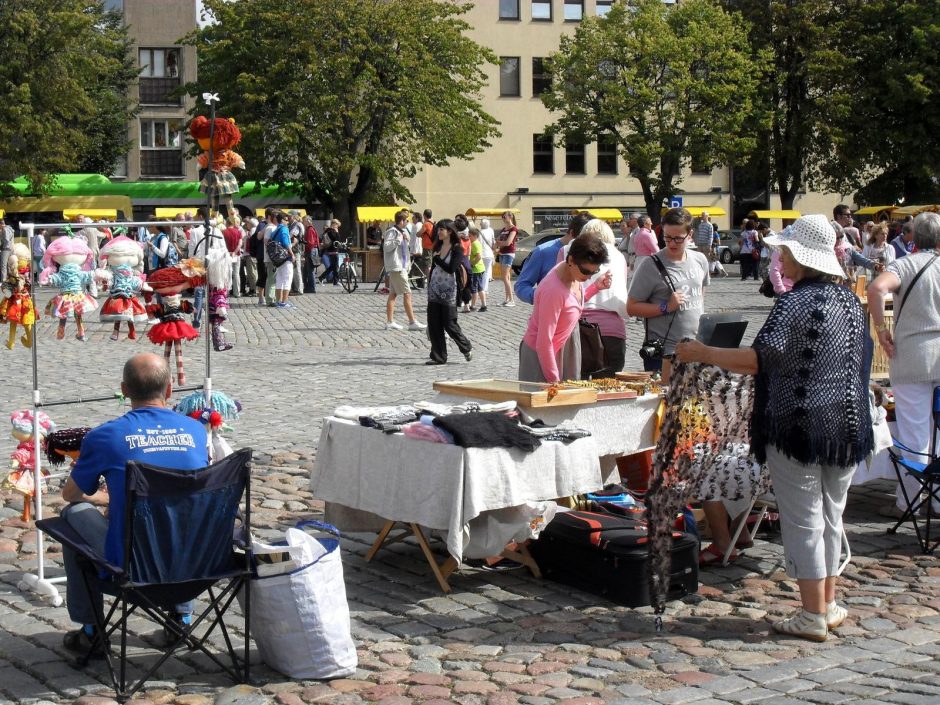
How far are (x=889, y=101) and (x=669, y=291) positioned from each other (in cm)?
4776

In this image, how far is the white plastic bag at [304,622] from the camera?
5.53 m

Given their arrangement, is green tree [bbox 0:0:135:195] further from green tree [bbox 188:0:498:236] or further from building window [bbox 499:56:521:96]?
building window [bbox 499:56:521:96]

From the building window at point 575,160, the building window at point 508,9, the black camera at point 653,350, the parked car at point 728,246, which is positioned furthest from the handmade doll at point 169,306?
the building window at point 508,9

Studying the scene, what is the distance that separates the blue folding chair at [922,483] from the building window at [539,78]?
5540cm

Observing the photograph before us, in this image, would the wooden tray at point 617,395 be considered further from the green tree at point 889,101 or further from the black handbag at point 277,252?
the green tree at point 889,101

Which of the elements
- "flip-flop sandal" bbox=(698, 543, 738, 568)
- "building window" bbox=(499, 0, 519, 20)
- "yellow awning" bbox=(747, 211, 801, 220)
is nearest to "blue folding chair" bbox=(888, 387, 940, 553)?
"flip-flop sandal" bbox=(698, 543, 738, 568)

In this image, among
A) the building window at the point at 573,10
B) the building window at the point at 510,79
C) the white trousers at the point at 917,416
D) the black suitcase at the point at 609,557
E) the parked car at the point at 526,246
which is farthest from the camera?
the building window at the point at 573,10

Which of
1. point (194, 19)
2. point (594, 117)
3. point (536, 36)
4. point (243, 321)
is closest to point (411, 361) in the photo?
point (243, 321)

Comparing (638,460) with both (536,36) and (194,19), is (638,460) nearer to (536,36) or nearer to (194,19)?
(536,36)

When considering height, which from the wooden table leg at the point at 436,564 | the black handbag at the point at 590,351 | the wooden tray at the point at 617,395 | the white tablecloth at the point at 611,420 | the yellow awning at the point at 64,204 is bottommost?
the wooden table leg at the point at 436,564

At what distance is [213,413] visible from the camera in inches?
272

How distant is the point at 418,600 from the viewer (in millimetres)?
6680

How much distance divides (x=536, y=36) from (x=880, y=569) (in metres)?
57.7

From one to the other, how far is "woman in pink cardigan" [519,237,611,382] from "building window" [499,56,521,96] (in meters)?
55.6
